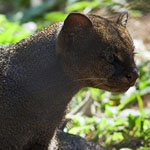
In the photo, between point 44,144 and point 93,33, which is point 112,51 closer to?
point 93,33

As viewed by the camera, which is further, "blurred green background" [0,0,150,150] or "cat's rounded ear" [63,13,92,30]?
"blurred green background" [0,0,150,150]

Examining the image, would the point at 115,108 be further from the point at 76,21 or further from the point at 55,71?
the point at 76,21

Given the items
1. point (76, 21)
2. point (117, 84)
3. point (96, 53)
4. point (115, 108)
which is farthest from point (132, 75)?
point (115, 108)

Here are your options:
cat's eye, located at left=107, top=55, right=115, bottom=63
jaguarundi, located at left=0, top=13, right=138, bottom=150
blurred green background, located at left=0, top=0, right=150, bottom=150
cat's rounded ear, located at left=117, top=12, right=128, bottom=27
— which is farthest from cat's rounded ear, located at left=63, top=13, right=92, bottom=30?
blurred green background, located at left=0, top=0, right=150, bottom=150

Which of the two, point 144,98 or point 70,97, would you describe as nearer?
point 70,97

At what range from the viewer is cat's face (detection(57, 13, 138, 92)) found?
4613 mm

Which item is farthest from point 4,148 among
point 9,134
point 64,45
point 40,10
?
point 40,10

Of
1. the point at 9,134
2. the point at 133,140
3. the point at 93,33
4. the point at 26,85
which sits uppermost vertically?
the point at 93,33

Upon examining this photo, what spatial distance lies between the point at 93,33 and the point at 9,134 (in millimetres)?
997

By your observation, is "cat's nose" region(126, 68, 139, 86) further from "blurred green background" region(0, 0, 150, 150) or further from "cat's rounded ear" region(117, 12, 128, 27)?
"blurred green background" region(0, 0, 150, 150)

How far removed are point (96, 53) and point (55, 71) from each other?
0.35m


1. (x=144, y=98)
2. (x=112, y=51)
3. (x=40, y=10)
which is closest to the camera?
(x=112, y=51)

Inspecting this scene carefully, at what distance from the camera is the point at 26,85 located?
4.77 meters

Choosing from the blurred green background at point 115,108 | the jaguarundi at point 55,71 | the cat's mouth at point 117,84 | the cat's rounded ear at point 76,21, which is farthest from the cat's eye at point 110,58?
the blurred green background at point 115,108
